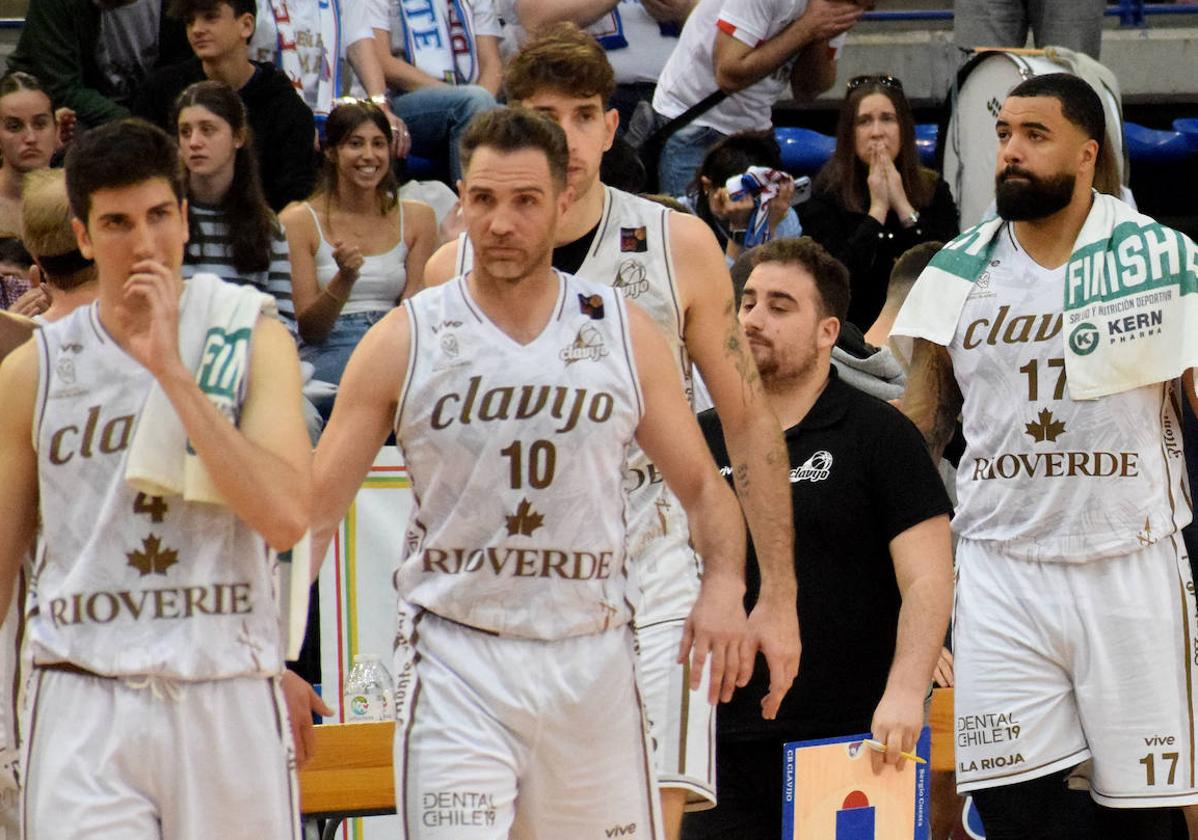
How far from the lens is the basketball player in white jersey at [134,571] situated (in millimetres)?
4031

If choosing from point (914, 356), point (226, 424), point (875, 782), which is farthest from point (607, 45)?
point (226, 424)

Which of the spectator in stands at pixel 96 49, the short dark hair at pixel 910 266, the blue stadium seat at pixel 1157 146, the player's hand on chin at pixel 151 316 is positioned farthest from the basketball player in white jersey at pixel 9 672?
the blue stadium seat at pixel 1157 146

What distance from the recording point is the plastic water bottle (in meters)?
6.75

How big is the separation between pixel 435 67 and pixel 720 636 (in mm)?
6099

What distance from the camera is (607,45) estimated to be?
1051 centimetres

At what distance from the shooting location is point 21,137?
8.71m

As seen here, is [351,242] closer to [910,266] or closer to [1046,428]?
[910,266]

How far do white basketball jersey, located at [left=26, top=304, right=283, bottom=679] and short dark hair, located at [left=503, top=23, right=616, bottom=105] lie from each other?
157 cm

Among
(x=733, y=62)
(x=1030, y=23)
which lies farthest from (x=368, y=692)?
(x=1030, y=23)

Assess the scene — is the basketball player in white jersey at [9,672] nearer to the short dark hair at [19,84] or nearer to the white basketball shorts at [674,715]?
the white basketball shorts at [674,715]

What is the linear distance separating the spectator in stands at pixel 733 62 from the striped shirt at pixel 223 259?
Answer: 2.40 m

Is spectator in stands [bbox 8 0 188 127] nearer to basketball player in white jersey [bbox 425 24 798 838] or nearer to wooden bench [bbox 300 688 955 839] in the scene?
wooden bench [bbox 300 688 955 839]

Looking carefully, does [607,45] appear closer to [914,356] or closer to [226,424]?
[914,356]

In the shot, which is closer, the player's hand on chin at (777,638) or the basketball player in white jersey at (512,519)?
the basketball player in white jersey at (512,519)
